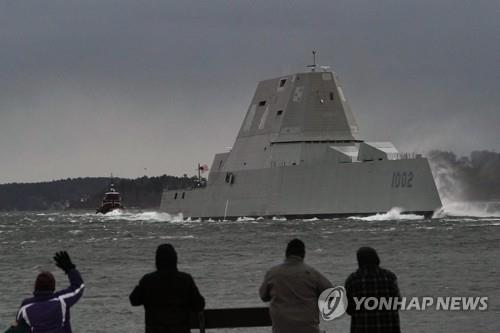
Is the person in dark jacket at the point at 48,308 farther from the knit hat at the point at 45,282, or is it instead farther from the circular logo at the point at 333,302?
the circular logo at the point at 333,302

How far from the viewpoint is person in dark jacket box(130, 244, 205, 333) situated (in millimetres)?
8547

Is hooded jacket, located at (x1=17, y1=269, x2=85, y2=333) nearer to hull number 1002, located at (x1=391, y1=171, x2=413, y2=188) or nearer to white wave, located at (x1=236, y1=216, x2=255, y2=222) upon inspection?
hull number 1002, located at (x1=391, y1=171, x2=413, y2=188)

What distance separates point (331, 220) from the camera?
5253 centimetres

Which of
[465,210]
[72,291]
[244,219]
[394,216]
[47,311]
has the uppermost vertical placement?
[465,210]

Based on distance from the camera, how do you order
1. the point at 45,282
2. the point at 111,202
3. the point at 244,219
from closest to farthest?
the point at 45,282, the point at 244,219, the point at 111,202

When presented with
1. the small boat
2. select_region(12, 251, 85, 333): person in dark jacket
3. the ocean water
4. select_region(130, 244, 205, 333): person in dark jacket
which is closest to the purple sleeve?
select_region(12, 251, 85, 333): person in dark jacket

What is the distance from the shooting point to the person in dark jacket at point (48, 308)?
27.7 feet

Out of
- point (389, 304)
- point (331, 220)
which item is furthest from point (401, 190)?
point (389, 304)

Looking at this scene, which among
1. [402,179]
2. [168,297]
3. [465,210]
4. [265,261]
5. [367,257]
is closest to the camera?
[168,297]

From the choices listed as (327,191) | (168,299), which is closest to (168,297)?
(168,299)

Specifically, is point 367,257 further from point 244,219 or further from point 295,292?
point 244,219

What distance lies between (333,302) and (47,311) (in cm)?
265

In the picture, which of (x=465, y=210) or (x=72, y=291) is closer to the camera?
(x=72, y=291)

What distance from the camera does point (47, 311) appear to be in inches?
332
